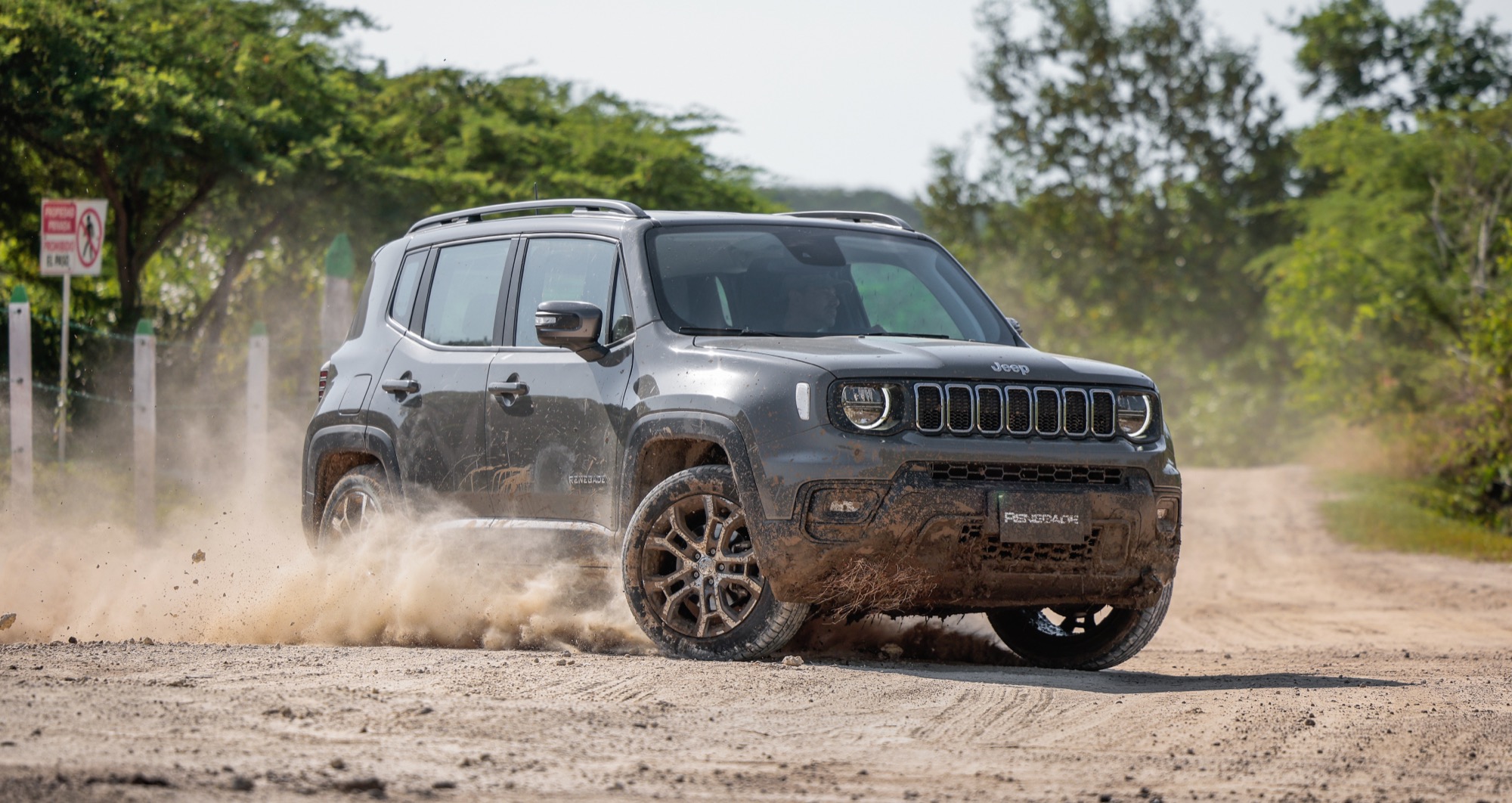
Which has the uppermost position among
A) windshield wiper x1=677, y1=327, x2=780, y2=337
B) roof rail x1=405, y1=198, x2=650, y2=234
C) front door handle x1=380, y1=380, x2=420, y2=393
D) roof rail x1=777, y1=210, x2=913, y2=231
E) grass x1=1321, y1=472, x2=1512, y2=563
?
roof rail x1=777, y1=210, x2=913, y2=231

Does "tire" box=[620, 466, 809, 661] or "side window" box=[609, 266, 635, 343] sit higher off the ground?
"side window" box=[609, 266, 635, 343]

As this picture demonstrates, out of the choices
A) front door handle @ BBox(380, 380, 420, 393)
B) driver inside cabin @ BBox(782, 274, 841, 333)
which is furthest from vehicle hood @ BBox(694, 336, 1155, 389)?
front door handle @ BBox(380, 380, 420, 393)

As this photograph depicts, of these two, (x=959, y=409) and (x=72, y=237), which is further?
(x=72, y=237)

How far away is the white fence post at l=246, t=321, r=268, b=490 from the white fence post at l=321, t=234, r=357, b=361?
87 centimetres

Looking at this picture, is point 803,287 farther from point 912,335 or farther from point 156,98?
point 156,98

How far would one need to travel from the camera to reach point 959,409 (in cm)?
685

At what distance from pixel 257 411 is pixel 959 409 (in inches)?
364

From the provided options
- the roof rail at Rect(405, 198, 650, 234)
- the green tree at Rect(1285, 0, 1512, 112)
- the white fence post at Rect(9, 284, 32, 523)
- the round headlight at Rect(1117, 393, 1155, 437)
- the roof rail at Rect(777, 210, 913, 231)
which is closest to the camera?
the round headlight at Rect(1117, 393, 1155, 437)

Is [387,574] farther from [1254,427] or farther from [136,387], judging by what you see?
[1254,427]

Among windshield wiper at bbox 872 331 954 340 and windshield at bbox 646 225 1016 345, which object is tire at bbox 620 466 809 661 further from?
windshield wiper at bbox 872 331 954 340

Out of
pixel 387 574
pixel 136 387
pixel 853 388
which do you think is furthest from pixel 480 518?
pixel 136 387

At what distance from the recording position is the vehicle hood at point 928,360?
6812 mm

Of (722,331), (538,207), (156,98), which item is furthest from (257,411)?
(722,331)

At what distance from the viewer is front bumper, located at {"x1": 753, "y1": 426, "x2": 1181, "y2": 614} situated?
6.68 meters
